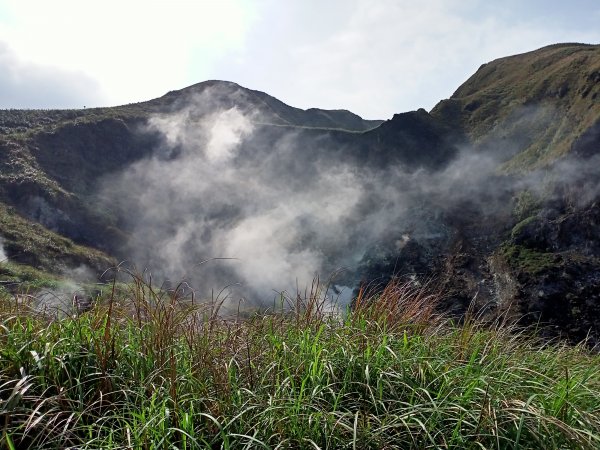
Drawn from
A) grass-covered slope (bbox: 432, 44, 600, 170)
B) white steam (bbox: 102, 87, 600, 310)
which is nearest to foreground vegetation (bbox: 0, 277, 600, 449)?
white steam (bbox: 102, 87, 600, 310)

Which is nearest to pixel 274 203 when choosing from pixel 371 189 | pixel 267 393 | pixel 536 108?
pixel 371 189

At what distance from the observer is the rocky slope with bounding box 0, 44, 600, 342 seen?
124 ft

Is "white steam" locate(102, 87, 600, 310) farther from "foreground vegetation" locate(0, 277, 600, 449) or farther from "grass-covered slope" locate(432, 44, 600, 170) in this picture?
"foreground vegetation" locate(0, 277, 600, 449)

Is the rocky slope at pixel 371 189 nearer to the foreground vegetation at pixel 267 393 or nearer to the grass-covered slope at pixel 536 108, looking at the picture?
the grass-covered slope at pixel 536 108

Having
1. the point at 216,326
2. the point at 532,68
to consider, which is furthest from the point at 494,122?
the point at 216,326

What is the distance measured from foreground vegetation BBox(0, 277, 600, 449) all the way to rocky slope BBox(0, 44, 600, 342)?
95.1ft

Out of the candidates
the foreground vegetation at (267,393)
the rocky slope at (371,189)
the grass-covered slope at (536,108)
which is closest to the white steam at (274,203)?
the rocky slope at (371,189)

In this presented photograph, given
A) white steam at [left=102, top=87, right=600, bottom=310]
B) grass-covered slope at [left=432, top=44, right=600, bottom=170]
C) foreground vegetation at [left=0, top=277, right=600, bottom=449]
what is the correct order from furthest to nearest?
1. grass-covered slope at [left=432, top=44, right=600, bottom=170]
2. white steam at [left=102, top=87, right=600, bottom=310]
3. foreground vegetation at [left=0, top=277, right=600, bottom=449]

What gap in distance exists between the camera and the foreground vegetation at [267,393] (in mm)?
2818

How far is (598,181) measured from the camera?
39.6 metres

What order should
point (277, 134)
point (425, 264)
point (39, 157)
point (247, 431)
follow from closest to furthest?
point (247, 431) < point (425, 264) < point (39, 157) < point (277, 134)

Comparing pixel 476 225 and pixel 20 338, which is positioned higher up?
pixel 20 338

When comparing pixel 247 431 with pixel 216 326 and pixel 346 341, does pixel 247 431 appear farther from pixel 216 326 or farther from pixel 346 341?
pixel 216 326

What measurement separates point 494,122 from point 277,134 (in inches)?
1247
